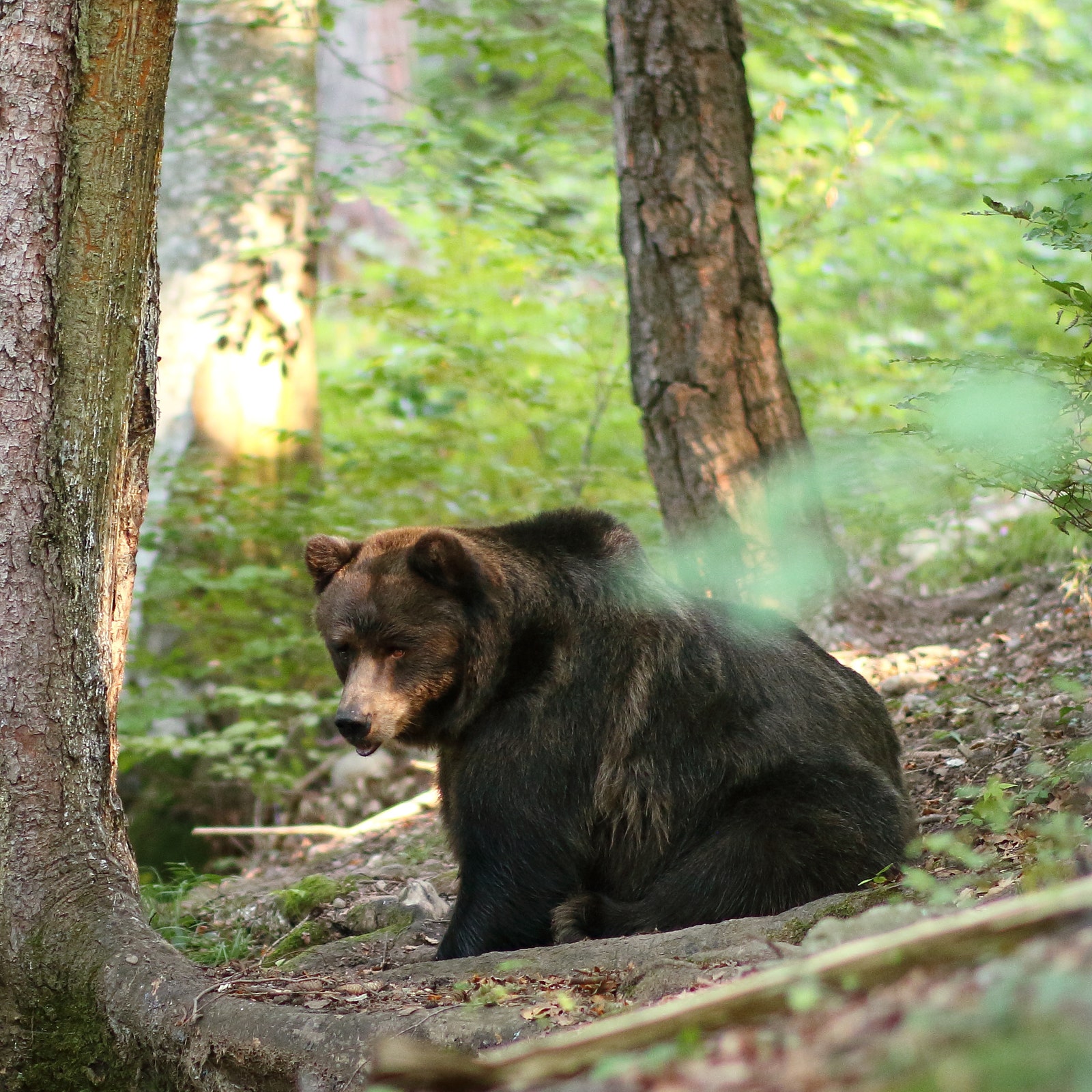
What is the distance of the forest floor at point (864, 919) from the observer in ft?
4.07

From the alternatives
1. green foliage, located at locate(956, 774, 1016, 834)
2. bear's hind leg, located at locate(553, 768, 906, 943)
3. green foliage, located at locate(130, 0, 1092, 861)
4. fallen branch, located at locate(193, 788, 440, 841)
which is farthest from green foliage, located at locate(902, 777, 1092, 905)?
fallen branch, located at locate(193, 788, 440, 841)

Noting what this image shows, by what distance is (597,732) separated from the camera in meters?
4.36

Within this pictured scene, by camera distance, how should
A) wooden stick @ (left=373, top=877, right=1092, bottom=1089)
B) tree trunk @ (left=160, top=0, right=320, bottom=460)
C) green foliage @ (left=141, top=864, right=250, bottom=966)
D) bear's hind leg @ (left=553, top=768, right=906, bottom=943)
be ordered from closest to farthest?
wooden stick @ (left=373, top=877, right=1092, bottom=1089)
bear's hind leg @ (left=553, top=768, right=906, bottom=943)
green foliage @ (left=141, top=864, right=250, bottom=966)
tree trunk @ (left=160, top=0, right=320, bottom=460)

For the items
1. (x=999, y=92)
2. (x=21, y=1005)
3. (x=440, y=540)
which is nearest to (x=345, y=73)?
(x=440, y=540)

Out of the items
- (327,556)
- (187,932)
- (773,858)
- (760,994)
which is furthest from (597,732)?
(760,994)

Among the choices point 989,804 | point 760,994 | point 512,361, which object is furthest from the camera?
point 512,361

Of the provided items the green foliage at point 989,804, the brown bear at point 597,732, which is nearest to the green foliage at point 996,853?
the green foliage at point 989,804

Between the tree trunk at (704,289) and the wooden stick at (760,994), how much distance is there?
4870 millimetres

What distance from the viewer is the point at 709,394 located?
6.28 metres

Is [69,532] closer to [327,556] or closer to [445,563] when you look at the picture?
[327,556]

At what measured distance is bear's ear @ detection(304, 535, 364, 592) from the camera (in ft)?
15.6

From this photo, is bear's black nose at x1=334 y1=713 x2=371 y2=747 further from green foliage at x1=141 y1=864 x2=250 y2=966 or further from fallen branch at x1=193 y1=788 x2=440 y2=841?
fallen branch at x1=193 y1=788 x2=440 y2=841

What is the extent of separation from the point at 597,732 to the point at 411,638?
84 cm

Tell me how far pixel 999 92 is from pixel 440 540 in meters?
16.1
